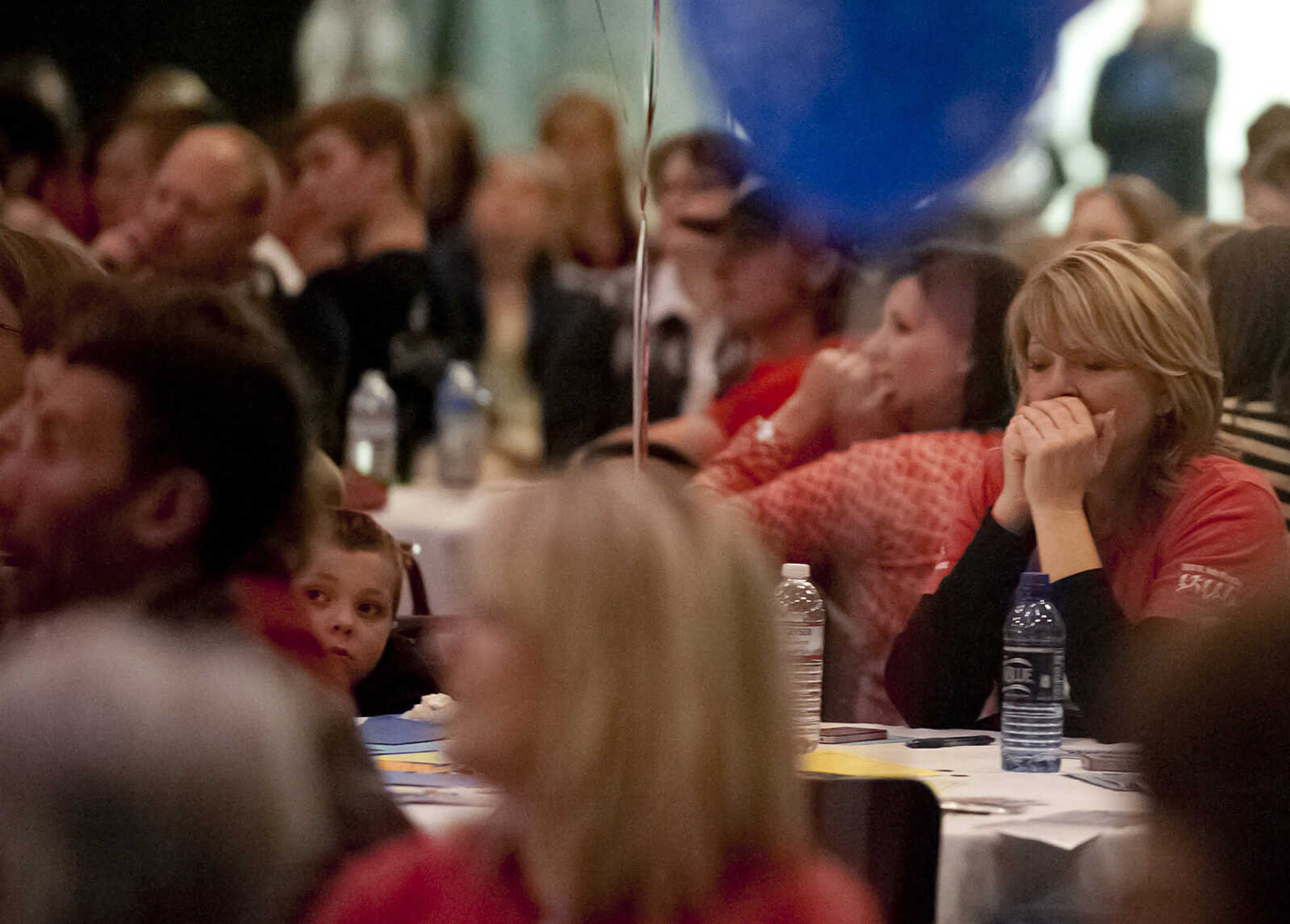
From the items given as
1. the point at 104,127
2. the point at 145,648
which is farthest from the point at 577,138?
the point at 145,648

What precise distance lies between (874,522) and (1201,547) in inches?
24.4

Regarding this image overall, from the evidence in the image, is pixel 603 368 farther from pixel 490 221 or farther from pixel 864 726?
pixel 864 726

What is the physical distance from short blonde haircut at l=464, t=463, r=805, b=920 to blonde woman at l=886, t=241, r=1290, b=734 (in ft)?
4.04

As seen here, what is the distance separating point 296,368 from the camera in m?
1.57

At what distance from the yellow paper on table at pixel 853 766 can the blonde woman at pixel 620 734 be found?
0.72 m

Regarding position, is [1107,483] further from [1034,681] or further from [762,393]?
[762,393]

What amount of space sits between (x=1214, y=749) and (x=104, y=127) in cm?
503

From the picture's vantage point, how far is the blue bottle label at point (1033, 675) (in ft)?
6.97

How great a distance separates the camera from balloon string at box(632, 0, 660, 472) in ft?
7.48

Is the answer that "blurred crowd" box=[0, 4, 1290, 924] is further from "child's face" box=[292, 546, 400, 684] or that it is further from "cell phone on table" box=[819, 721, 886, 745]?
"cell phone on table" box=[819, 721, 886, 745]

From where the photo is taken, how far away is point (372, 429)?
466 cm

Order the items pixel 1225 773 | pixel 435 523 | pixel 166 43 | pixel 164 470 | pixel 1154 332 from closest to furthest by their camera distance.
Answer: pixel 1225 773 → pixel 164 470 → pixel 1154 332 → pixel 435 523 → pixel 166 43

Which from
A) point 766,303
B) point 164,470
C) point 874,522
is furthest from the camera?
point 766,303

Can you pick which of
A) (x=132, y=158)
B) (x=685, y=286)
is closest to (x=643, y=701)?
(x=685, y=286)
